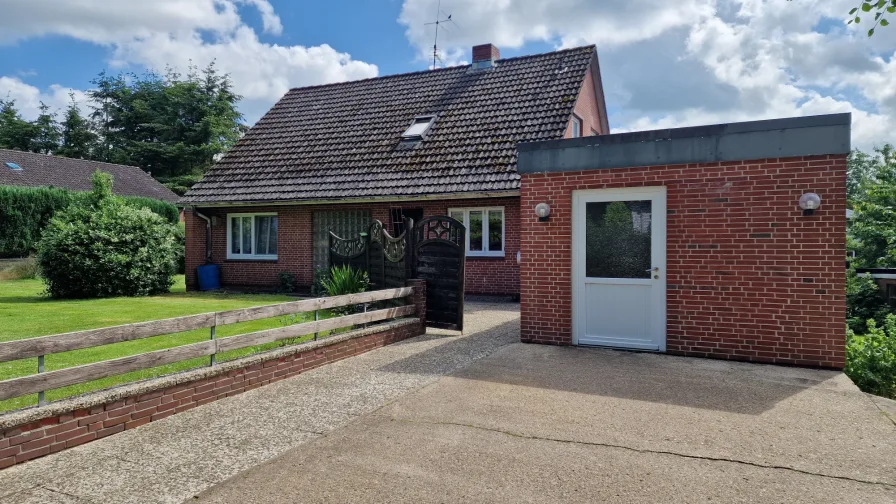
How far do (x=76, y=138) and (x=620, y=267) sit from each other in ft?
190

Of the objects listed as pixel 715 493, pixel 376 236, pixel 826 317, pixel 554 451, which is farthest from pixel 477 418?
pixel 376 236

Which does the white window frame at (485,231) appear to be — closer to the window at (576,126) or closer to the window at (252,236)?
the window at (576,126)

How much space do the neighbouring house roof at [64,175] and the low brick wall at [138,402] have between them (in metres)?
30.7

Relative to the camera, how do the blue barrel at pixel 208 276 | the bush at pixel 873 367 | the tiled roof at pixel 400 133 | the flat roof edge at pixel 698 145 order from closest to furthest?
1. the flat roof edge at pixel 698 145
2. the bush at pixel 873 367
3. the tiled roof at pixel 400 133
4. the blue barrel at pixel 208 276

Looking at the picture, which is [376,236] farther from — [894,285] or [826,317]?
[894,285]

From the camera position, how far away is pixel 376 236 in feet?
37.2

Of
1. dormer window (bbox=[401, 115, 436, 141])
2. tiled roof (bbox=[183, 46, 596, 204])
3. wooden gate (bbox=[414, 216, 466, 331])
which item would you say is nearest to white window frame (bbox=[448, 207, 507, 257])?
tiled roof (bbox=[183, 46, 596, 204])

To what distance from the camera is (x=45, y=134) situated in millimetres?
51375

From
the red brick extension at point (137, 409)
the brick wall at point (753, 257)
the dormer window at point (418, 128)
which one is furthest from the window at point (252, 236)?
the brick wall at point (753, 257)

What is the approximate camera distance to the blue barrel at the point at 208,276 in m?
18.2

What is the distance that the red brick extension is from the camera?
14.0ft

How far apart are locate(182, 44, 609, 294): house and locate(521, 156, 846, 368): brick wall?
6.63m

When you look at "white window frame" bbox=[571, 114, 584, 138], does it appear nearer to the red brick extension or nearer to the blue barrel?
the blue barrel

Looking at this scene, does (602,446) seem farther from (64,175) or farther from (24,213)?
(64,175)
